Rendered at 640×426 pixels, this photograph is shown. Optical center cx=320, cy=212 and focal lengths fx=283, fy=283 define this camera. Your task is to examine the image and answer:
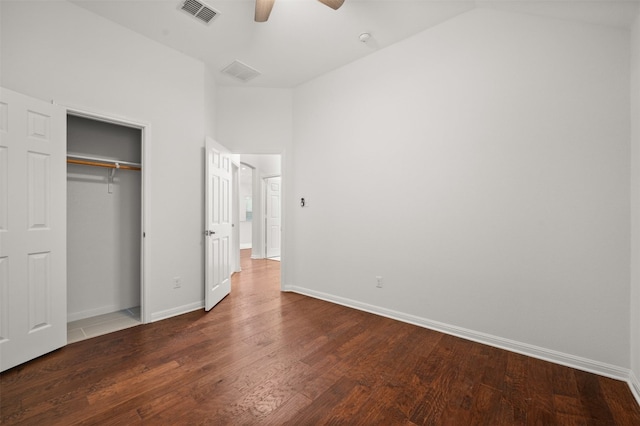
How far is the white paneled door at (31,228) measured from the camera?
83.8 inches

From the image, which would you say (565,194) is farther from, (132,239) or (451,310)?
(132,239)

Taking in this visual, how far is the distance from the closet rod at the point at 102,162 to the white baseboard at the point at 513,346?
3.11 meters

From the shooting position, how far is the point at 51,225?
2.40 m

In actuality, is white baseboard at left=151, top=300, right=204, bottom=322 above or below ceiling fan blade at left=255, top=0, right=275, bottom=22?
below

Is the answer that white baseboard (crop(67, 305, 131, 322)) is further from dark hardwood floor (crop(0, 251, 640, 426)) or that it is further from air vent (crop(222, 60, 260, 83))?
air vent (crop(222, 60, 260, 83))

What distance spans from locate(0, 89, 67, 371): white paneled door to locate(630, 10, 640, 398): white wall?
4401mm

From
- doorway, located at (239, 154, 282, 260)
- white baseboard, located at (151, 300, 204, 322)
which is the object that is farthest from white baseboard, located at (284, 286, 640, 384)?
doorway, located at (239, 154, 282, 260)

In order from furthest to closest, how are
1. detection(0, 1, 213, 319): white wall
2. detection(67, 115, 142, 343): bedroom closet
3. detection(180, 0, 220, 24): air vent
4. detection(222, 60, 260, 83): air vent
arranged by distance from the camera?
1. detection(222, 60, 260, 83): air vent
2. detection(67, 115, 142, 343): bedroom closet
3. detection(180, 0, 220, 24): air vent
4. detection(0, 1, 213, 319): white wall

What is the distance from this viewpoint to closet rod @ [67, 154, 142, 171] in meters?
2.96

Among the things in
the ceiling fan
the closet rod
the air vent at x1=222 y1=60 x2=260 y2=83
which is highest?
the air vent at x1=222 y1=60 x2=260 y2=83

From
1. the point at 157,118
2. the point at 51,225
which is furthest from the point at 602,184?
the point at 51,225

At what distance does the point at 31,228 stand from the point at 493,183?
3.95 m

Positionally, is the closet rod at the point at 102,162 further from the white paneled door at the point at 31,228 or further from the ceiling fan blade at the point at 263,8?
the ceiling fan blade at the point at 263,8

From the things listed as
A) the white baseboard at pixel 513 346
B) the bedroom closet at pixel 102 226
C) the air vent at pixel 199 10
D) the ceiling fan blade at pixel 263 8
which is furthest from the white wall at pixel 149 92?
the white baseboard at pixel 513 346
